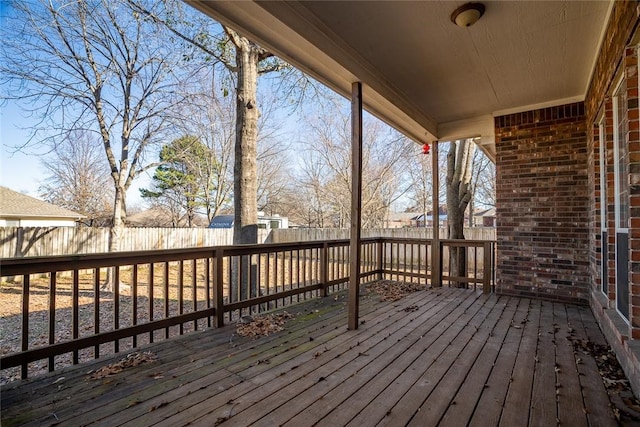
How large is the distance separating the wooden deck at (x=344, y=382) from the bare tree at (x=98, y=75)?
778 cm

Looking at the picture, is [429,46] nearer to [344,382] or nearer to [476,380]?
[476,380]

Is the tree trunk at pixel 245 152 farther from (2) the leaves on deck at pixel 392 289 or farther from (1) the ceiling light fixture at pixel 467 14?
(1) the ceiling light fixture at pixel 467 14

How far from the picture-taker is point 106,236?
1080 centimetres

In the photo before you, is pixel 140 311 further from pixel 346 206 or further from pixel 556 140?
pixel 346 206

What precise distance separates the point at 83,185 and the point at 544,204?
60.5ft

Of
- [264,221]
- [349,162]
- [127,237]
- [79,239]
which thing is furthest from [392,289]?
[264,221]

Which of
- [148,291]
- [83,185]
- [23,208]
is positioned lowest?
[148,291]

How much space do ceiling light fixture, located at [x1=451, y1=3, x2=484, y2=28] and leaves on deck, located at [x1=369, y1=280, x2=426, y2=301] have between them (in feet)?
10.9

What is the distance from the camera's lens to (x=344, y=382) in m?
2.09

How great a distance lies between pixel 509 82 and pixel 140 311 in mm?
7615

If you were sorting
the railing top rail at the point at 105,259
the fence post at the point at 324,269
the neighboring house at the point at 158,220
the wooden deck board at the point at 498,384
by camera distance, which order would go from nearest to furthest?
1. the wooden deck board at the point at 498,384
2. the railing top rail at the point at 105,259
3. the fence post at the point at 324,269
4. the neighboring house at the point at 158,220


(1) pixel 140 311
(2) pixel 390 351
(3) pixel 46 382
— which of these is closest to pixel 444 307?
(2) pixel 390 351

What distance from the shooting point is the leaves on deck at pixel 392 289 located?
178 inches

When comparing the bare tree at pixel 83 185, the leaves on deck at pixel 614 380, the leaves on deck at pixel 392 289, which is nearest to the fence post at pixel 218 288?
the leaves on deck at pixel 392 289
